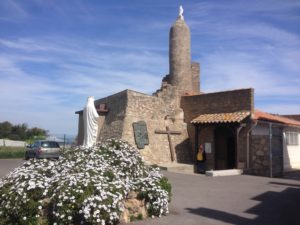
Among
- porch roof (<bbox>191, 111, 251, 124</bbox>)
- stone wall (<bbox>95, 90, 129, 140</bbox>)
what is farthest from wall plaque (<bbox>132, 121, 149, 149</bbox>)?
porch roof (<bbox>191, 111, 251, 124</bbox>)

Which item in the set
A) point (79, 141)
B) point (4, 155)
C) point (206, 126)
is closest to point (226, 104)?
point (206, 126)

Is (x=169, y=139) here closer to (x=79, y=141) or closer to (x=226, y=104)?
(x=226, y=104)

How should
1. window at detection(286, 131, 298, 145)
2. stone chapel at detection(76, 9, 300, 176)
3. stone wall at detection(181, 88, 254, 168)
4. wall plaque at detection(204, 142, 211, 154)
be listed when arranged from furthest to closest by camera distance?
window at detection(286, 131, 298, 145) < wall plaque at detection(204, 142, 211, 154) < stone wall at detection(181, 88, 254, 168) < stone chapel at detection(76, 9, 300, 176)

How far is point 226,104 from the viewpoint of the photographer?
18.8m

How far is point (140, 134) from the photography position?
58.7 ft

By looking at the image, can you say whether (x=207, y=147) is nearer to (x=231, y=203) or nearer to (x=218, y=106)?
(x=218, y=106)

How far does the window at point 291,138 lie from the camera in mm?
20189

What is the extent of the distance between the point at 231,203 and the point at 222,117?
9373 millimetres

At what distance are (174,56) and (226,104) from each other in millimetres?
5060

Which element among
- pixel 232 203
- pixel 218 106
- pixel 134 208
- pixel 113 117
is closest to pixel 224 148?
pixel 218 106

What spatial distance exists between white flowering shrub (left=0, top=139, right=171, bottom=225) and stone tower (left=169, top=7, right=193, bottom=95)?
14.0 m

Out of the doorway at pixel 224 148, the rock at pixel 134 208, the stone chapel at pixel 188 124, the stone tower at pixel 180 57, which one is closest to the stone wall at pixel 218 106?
the stone chapel at pixel 188 124

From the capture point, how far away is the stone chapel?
16828 millimetres

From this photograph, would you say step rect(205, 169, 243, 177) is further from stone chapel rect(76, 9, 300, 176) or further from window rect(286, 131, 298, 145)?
window rect(286, 131, 298, 145)
